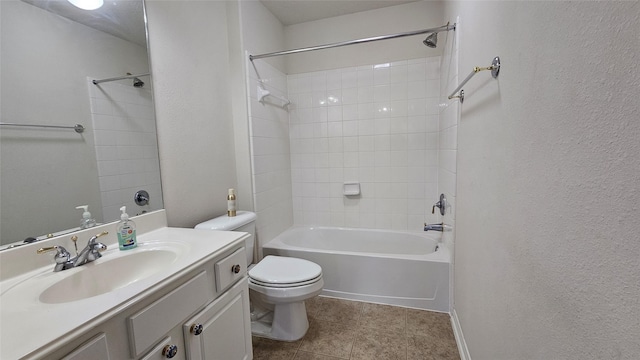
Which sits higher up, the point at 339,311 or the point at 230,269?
the point at 230,269

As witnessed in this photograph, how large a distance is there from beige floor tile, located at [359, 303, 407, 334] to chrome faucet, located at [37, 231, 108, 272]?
1583mm

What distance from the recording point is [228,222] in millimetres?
1691

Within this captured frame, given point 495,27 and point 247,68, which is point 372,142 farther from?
point 495,27

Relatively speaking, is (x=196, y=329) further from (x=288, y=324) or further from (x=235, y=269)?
(x=288, y=324)

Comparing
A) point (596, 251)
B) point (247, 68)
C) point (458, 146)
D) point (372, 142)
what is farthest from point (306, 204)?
point (596, 251)

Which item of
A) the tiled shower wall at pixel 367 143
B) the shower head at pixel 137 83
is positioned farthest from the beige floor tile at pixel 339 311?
the shower head at pixel 137 83

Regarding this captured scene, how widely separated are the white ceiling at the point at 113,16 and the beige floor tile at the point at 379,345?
210 centimetres

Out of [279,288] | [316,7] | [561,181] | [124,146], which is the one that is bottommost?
[279,288]

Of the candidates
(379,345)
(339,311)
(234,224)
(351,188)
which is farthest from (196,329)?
(351,188)

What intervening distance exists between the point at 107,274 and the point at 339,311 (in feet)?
4.93

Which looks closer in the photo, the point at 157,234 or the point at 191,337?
the point at 191,337

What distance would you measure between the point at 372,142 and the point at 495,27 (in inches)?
65.3

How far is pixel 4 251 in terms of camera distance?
2.84 feet

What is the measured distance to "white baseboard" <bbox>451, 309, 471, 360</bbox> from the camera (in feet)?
4.68
